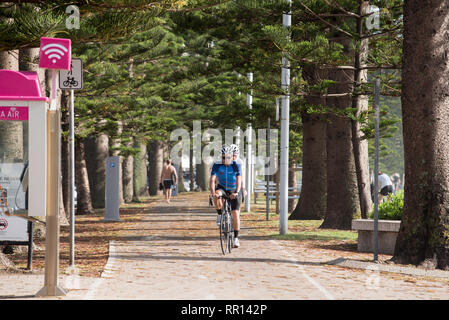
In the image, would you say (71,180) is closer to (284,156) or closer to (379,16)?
(284,156)

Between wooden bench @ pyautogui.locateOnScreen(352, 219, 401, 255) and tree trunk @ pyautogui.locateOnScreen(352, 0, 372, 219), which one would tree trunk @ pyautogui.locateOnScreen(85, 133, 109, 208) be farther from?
wooden bench @ pyautogui.locateOnScreen(352, 219, 401, 255)

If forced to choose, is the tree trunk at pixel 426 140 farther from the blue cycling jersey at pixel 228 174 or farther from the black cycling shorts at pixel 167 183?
the black cycling shorts at pixel 167 183

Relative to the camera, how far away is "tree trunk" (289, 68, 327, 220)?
21.8 meters

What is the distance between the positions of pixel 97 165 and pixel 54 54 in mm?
19236

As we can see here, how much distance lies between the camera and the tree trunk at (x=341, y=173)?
1889cm

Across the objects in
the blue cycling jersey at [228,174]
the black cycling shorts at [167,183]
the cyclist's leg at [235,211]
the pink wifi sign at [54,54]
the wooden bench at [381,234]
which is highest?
the pink wifi sign at [54,54]

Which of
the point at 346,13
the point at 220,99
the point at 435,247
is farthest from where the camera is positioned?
the point at 220,99

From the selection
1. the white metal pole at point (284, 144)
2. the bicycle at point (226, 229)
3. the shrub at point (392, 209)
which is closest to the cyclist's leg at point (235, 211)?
the bicycle at point (226, 229)

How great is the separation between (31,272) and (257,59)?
953 cm

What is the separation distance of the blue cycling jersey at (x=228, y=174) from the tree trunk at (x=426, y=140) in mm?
2882

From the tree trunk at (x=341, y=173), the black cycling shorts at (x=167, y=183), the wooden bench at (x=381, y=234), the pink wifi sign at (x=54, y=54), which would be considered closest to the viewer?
the pink wifi sign at (x=54, y=54)

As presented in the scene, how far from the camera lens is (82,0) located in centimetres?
1193

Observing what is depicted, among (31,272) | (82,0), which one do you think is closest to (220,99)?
(82,0)

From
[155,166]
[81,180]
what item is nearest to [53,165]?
[81,180]
